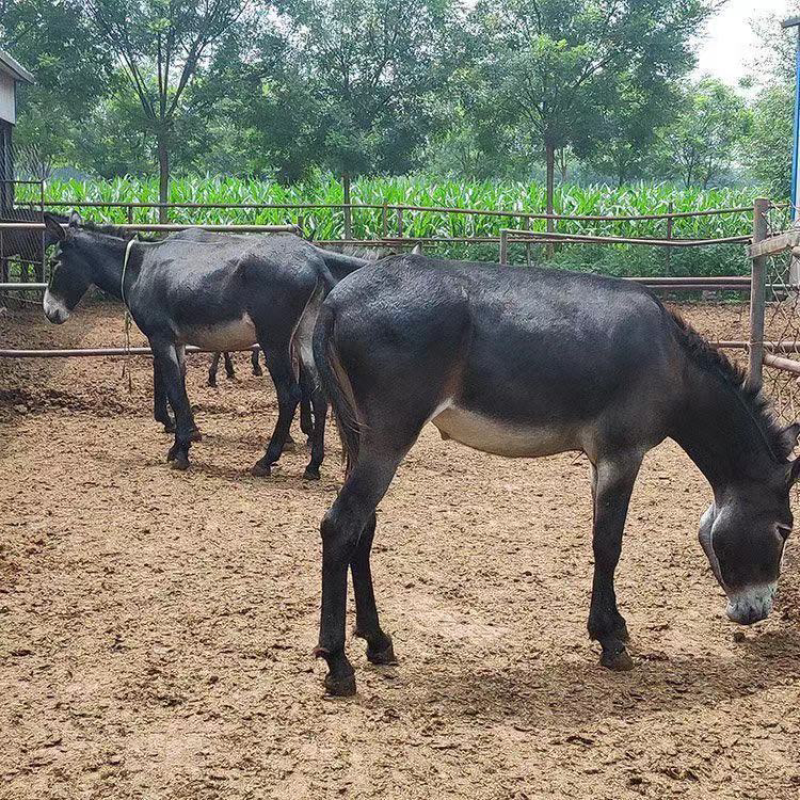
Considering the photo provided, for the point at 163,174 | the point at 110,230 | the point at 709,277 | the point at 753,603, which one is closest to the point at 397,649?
the point at 753,603

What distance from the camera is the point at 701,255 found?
18.2m

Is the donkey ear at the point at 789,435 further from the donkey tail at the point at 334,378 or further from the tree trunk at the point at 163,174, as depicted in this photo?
the tree trunk at the point at 163,174

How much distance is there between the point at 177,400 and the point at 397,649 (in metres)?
3.79

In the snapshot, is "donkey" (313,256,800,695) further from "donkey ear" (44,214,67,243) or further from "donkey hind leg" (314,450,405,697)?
"donkey ear" (44,214,67,243)

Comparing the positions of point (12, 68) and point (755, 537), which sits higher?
point (12, 68)

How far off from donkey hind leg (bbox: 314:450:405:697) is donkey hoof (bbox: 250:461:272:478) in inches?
132

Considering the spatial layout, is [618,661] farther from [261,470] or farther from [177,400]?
[177,400]

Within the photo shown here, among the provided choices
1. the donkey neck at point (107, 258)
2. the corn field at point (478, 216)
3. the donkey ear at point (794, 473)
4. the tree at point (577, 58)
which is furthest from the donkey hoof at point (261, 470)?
the tree at point (577, 58)

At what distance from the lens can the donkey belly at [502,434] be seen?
357 centimetres

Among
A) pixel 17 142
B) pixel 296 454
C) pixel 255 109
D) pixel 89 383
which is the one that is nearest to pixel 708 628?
pixel 296 454

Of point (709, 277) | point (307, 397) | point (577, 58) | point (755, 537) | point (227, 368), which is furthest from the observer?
point (577, 58)

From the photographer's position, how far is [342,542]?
3.34 meters

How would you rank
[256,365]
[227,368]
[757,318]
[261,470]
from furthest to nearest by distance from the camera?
[256,365] < [227,368] < [261,470] < [757,318]

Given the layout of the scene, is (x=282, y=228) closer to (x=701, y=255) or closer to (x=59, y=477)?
(x=59, y=477)
